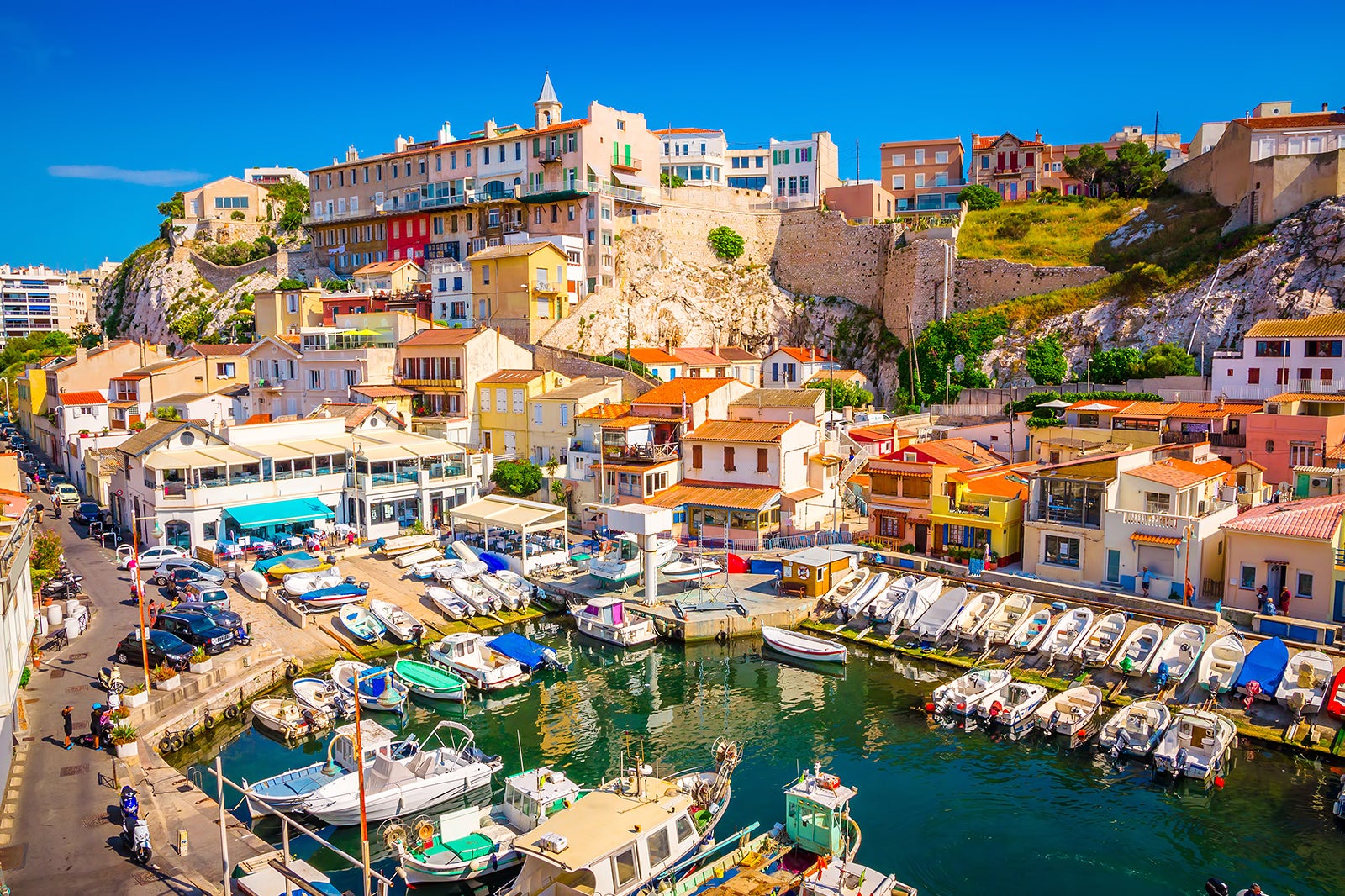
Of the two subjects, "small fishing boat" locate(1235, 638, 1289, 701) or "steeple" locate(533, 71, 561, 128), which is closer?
"small fishing boat" locate(1235, 638, 1289, 701)

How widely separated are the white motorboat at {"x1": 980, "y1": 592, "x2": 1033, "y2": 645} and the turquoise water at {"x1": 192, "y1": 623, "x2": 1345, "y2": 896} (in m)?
2.11

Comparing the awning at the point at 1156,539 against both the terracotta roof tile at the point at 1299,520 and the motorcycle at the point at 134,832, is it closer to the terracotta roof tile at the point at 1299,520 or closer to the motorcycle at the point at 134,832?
the terracotta roof tile at the point at 1299,520

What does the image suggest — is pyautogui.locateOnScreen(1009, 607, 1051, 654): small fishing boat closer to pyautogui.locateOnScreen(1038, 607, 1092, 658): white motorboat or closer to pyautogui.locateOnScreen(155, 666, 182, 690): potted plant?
pyautogui.locateOnScreen(1038, 607, 1092, 658): white motorboat

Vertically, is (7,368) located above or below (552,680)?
above

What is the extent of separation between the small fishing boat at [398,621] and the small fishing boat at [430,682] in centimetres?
280

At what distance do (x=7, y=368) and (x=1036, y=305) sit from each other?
275 ft

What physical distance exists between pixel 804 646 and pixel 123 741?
17972 millimetres

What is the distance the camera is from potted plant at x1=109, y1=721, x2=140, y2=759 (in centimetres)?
2009

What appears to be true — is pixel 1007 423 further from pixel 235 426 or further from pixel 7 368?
pixel 7 368

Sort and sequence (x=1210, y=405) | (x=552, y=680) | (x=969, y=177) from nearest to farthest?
(x=552, y=680)
(x=1210, y=405)
(x=969, y=177)

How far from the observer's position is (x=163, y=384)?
5453cm

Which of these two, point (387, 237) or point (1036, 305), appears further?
point (387, 237)

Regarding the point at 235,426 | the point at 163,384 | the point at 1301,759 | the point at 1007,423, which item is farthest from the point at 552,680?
the point at 163,384

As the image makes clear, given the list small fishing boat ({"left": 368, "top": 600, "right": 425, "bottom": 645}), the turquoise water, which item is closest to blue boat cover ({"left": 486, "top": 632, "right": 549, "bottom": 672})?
the turquoise water
